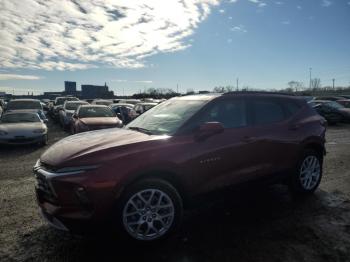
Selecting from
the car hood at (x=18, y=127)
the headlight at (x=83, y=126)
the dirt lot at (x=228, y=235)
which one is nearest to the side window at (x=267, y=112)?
the dirt lot at (x=228, y=235)

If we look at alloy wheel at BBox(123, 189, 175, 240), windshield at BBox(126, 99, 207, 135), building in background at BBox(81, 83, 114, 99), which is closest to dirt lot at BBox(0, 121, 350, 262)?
alloy wheel at BBox(123, 189, 175, 240)

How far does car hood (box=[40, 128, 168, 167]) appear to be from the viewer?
377cm

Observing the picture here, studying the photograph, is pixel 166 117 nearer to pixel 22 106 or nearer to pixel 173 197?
pixel 173 197

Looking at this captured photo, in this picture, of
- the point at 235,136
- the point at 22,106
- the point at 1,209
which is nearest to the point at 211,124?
the point at 235,136

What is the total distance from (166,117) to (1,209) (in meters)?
2.92

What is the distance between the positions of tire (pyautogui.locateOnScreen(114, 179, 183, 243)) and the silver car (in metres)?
9.31

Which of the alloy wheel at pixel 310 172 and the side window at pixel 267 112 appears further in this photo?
the alloy wheel at pixel 310 172

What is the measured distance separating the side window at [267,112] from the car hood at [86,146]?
178 centimetres

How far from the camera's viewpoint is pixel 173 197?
405 centimetres

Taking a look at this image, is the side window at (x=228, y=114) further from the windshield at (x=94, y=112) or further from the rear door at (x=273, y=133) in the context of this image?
the windshield at (x=94, y=112)

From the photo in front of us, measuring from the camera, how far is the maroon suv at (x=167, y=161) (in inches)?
142

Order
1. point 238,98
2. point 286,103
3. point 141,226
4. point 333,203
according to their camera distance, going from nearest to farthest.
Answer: point 141,226, point 238,98, point 333,203, point 286,103

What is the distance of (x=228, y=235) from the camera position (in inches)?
166

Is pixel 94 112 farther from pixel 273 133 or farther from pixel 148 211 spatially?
pixel 148 211
